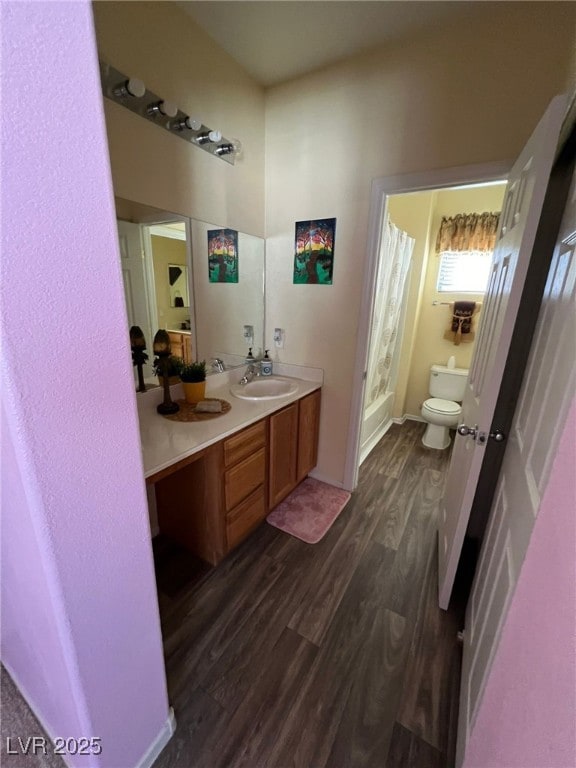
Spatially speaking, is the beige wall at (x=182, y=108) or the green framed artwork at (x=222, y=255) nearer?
the beige wall at (x=182, y=108)

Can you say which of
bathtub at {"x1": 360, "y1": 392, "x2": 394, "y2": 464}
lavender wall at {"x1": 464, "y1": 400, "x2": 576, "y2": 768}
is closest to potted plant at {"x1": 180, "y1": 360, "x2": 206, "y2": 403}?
bathtub at {"x1": 360, "y1": 392, "x2": 394, "y2": 464}

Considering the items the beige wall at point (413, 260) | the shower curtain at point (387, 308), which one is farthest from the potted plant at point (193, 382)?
the beige wall at point (413, 260)

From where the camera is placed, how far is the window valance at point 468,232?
296 centimetres

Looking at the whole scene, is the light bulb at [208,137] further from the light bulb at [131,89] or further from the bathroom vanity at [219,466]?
the bathroom vanity at [219,466]

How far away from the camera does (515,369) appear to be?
56.0 inches

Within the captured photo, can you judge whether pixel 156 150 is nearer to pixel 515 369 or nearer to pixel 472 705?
pixel 515 369

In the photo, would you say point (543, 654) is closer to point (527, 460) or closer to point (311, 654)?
point (527, 460)

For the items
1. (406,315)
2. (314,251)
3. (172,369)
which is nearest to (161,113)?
(314,251)

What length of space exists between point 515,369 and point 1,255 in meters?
1.76

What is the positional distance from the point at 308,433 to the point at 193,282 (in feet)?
4.21

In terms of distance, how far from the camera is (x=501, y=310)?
1.19 m

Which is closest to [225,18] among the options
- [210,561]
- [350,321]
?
[350,321]

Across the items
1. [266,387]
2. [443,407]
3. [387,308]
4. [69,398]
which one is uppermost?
[387,308]

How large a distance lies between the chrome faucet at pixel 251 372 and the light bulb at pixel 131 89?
61.6 inches
